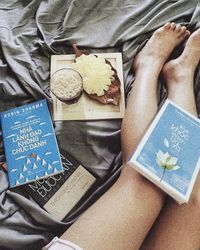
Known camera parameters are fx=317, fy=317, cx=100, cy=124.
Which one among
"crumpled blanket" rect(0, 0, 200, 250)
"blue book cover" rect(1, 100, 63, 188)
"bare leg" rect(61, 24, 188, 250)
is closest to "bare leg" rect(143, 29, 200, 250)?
"bare leg" rect(61, 24, 188, 250)

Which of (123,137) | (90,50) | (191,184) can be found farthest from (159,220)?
(90,50)

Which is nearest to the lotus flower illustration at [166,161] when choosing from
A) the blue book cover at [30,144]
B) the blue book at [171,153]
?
the blue book at [171,153]

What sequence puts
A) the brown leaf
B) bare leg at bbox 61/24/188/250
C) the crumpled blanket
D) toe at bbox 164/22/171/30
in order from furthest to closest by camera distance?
toe at bbox 164/22/171/30
the brown leaf
the crumpled blanket
bare leg at bbox 61/24/188/250

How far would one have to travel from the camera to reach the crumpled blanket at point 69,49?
859mm

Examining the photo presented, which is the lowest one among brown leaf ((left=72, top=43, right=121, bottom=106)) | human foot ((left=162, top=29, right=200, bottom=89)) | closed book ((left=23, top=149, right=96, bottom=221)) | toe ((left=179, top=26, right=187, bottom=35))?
closed book ((left=23, top=149, right=96, bottom=221))

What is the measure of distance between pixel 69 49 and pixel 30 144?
1.15ft

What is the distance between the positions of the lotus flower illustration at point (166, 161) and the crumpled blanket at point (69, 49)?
6.8 inches

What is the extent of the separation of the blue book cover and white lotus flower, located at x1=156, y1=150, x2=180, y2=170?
0.29m

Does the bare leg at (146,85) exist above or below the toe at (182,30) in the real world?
below

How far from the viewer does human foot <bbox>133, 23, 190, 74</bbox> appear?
41.2 inches

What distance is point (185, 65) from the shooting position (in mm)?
1021

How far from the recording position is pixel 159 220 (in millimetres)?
804

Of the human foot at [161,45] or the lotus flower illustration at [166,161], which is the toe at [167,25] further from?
the lotus flower illustration at [166,161]

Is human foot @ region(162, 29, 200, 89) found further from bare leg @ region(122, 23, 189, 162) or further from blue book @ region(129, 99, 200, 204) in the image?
blue book @ region(129, 99, 200, 204)
